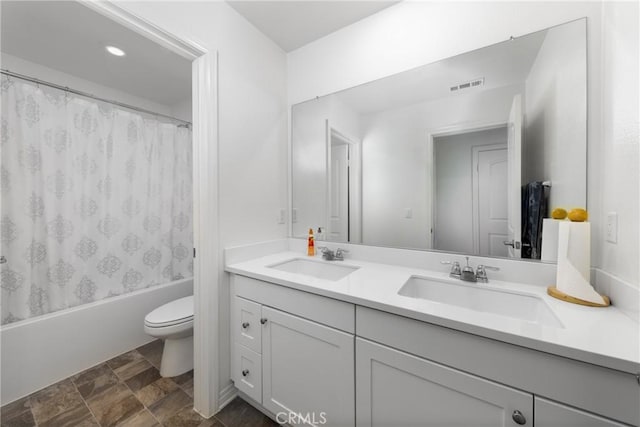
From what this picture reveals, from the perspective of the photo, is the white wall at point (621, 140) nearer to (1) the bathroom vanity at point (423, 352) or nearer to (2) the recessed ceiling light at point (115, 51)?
(1) the bathroom vanity at point (423, 352)

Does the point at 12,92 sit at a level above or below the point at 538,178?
above

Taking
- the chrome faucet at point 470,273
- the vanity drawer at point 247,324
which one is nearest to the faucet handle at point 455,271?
the chrome faucet at point 470,273

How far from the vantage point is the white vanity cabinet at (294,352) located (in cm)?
98

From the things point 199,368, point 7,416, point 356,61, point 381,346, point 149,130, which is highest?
point 356,61

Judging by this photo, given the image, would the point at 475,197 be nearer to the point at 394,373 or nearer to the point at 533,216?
the point at 533,216

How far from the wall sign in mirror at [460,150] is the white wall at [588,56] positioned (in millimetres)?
44

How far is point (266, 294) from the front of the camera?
47.8 inches

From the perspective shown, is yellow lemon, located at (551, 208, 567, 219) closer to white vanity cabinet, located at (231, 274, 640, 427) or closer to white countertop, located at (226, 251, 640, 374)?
white countertop, located at (226, 251, 640, 374)

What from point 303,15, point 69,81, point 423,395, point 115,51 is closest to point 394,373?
point 423,395

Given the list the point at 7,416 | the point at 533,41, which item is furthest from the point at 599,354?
the point at 7,416

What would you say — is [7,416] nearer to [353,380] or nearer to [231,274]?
[231,274]

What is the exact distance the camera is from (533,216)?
1.07 metres

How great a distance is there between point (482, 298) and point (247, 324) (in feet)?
3.87

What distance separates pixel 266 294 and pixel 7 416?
62.9 inches
